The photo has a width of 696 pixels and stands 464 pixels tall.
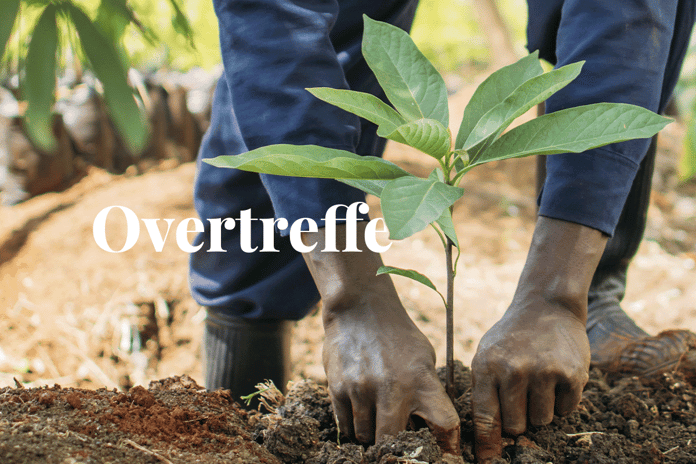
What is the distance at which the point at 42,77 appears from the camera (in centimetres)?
67

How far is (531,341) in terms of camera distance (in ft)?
2.74

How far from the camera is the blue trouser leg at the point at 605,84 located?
904 mm

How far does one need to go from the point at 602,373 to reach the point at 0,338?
2.24 m

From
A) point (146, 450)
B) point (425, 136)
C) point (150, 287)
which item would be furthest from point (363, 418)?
point (150, 287)

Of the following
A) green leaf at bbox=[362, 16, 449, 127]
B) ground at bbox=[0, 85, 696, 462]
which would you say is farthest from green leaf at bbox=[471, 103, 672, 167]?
ground at bbox=[0, 85, 696, 462]

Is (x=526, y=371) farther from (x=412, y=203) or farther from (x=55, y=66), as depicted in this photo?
(x=55, y=66)

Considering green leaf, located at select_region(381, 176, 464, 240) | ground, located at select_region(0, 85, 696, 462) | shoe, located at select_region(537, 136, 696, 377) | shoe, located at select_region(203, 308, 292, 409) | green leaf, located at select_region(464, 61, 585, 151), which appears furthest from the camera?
ground, located at select_region(0, 85, 696, 462)

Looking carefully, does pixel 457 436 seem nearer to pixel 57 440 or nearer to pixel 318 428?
pixel 318 428

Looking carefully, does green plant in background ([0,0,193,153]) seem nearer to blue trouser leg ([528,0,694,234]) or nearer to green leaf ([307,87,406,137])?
green leaf ([307,87,406,137])

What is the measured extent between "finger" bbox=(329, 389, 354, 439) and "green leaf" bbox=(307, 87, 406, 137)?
418mm

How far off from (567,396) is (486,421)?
13cm

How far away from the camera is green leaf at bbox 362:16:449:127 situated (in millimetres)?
810


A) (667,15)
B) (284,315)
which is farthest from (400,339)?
(667,15)

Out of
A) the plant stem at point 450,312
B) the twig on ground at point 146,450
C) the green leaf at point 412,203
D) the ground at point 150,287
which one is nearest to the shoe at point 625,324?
the ground at point 150,287
